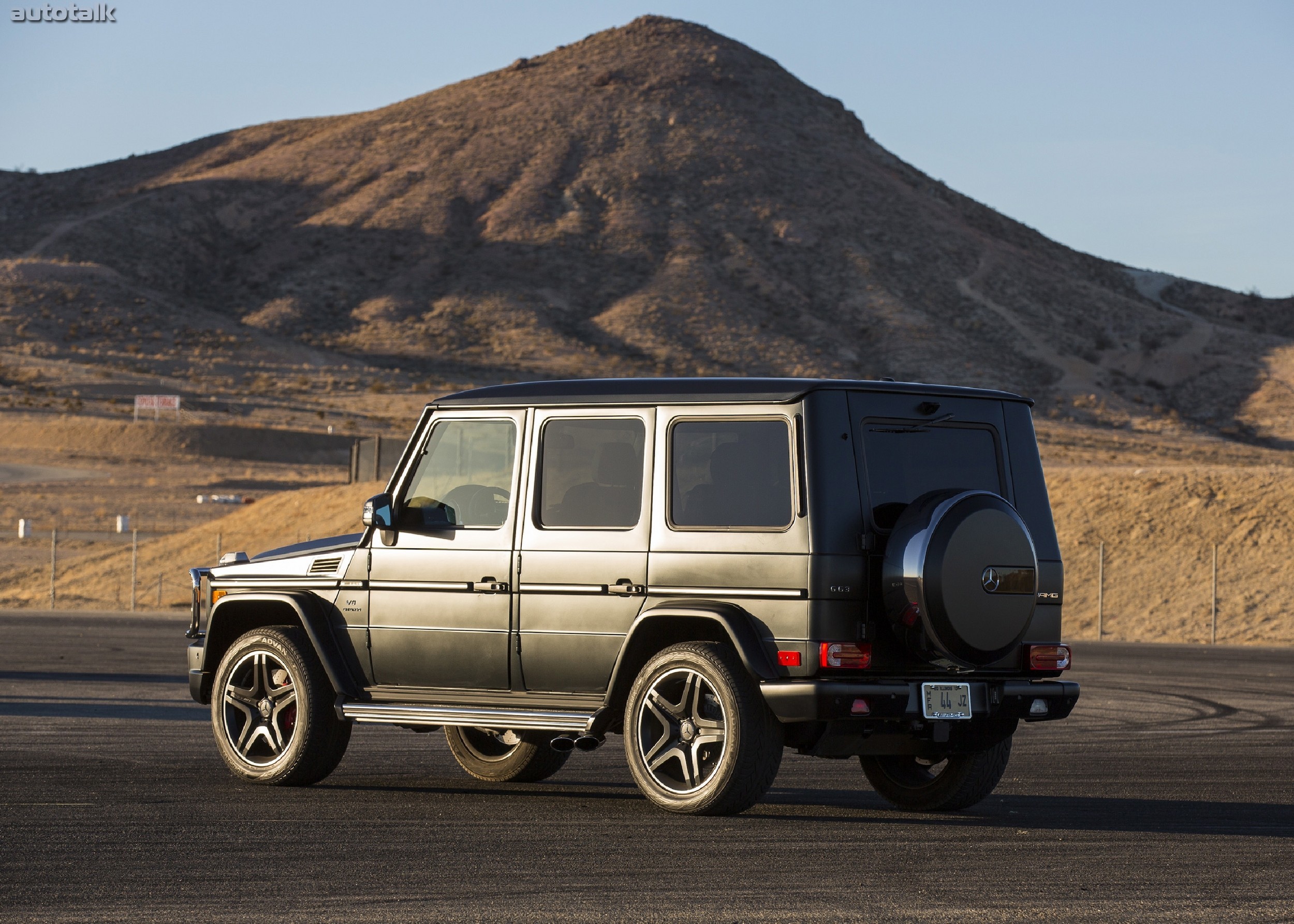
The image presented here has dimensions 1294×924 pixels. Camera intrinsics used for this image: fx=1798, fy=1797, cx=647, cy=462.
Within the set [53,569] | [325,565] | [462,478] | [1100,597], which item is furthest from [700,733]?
[53,569]

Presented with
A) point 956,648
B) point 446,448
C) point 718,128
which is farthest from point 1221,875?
point 718,128

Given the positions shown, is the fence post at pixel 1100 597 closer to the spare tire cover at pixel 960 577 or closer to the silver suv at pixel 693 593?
the silver suv at pixel 693 593

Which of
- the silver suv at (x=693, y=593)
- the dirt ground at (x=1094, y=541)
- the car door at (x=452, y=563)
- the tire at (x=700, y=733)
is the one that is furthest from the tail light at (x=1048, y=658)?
the dirt ground at (x=1094, y=541)

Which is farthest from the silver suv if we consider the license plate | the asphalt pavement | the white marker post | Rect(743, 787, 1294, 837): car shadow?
the white marker post

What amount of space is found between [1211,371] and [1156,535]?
82803mm

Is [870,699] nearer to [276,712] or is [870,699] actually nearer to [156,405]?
[276,712]

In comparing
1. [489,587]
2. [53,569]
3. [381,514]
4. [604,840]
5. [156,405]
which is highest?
[156,405]

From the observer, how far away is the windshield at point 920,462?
945cm

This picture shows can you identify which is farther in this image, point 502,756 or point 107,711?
point 107,711

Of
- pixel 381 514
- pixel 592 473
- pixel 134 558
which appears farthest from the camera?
pixel 134 558

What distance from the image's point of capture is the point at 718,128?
145m

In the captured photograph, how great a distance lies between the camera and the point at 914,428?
9711 millimetres

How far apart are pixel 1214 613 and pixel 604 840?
24.3 m

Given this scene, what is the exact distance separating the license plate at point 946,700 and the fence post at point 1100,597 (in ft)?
70.7
